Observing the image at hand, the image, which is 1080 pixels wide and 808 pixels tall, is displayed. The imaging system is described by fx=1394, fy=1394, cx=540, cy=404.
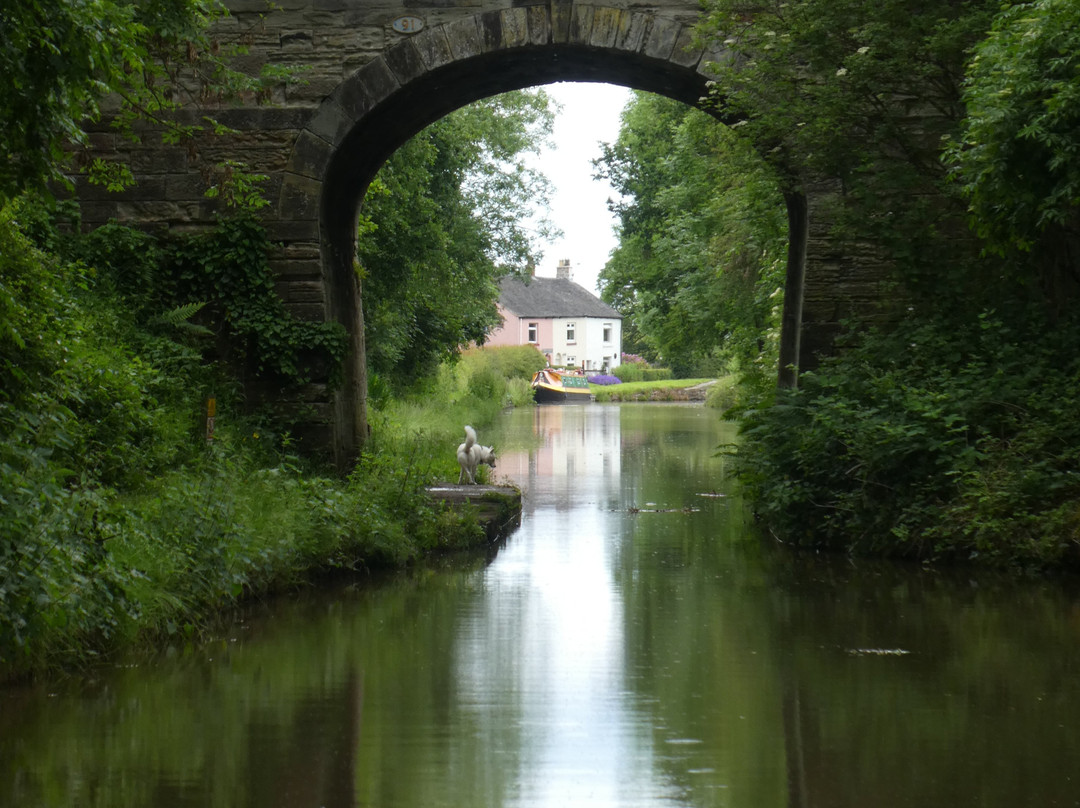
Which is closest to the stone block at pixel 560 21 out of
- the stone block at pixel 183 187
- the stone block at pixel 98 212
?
the stone block at pixel 183 187

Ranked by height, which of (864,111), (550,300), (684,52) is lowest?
(864,111)

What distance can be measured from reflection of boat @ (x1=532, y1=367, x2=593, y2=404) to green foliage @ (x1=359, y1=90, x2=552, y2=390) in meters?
22.5

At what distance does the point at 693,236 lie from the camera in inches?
1165

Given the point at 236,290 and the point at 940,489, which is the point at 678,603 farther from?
the point at 236,290

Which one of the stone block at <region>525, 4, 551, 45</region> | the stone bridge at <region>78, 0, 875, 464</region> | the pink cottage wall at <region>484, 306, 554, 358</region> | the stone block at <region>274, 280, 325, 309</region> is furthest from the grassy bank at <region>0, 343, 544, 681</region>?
the pink cottage wall at <region>484, 306, 554, 358</region>

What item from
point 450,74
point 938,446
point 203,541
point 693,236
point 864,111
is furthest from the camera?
point 693,236

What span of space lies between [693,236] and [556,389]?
98.9ft

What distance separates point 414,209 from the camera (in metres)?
23.3

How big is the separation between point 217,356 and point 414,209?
10314mm

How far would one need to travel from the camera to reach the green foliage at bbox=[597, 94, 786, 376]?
18.3 meters

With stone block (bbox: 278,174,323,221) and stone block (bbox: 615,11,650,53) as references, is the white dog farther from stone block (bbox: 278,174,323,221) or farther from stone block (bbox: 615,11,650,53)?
stone block (bbox: 615,11,650,53)

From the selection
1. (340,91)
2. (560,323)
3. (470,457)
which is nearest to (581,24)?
(340,91)

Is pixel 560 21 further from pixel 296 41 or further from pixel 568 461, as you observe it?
pixel 568 461

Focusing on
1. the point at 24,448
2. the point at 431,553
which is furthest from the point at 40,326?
the point at 431,553
